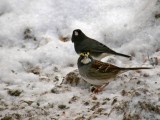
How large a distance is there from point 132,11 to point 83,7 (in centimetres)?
91

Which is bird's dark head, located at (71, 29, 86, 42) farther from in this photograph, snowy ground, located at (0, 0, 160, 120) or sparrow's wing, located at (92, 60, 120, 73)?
sparrow's wing, located at (92, 60, 120, 73)

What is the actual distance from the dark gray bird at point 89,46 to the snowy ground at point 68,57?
16 cm

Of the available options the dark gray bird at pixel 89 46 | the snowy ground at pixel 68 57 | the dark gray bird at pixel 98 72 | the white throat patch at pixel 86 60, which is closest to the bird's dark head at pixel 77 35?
the dark gray bird at pixel 89 46

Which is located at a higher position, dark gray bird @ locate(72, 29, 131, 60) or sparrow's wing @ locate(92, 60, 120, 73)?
dark gray bird @ locate(72, 29, 131, 60)

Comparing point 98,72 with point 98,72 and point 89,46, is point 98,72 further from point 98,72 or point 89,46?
point 89,46

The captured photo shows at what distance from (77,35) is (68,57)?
0.39m

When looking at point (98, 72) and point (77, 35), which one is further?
point (77, 35)

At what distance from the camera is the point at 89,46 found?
6773mm

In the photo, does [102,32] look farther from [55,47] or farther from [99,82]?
[99,82]

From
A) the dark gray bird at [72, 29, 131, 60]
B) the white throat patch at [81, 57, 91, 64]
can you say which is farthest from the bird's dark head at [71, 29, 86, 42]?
the white throat patch at [81, 57, 91, 64]

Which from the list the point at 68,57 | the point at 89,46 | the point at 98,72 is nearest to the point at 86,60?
the point at 98,72

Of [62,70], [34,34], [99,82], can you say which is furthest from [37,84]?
[34,34]

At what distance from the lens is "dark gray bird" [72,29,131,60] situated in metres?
6.45

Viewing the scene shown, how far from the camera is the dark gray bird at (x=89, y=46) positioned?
254 inches
